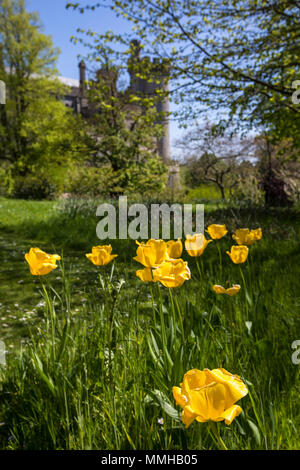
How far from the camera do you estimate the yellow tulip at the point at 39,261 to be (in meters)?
1.28

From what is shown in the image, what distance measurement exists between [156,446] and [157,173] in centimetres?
1429

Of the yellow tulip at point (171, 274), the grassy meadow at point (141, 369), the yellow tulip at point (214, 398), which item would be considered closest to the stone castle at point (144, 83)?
the grassy meadow at point (141, 369)

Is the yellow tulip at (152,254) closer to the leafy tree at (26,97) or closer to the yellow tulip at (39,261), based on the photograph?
the yellow tulip at (39,261)

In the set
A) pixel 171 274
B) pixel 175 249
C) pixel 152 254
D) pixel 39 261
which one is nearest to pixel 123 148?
A: pixel 175 249

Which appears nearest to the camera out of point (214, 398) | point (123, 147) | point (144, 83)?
point (214, 398)

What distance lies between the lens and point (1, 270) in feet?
14.9

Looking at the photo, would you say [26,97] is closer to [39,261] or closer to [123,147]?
[123,147]

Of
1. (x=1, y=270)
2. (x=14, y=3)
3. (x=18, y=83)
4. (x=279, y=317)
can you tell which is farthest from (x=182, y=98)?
(x=14, y=3)

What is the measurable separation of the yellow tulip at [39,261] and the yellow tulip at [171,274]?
44cm

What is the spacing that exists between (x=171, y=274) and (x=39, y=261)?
0.54 meters

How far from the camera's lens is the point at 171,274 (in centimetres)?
103

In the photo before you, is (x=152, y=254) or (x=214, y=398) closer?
(x=214, y=398)

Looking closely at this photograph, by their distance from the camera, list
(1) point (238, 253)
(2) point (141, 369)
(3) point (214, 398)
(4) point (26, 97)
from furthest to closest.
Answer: (4) point (26, 97)
(1) point (238, 253)
(2) point (141, 369)
(3) point (214, 398)

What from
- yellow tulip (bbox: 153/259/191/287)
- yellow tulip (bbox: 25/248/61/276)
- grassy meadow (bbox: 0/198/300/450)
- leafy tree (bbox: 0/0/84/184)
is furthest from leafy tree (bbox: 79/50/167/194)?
yellow tulip (bbox: 153/259/191/287)
